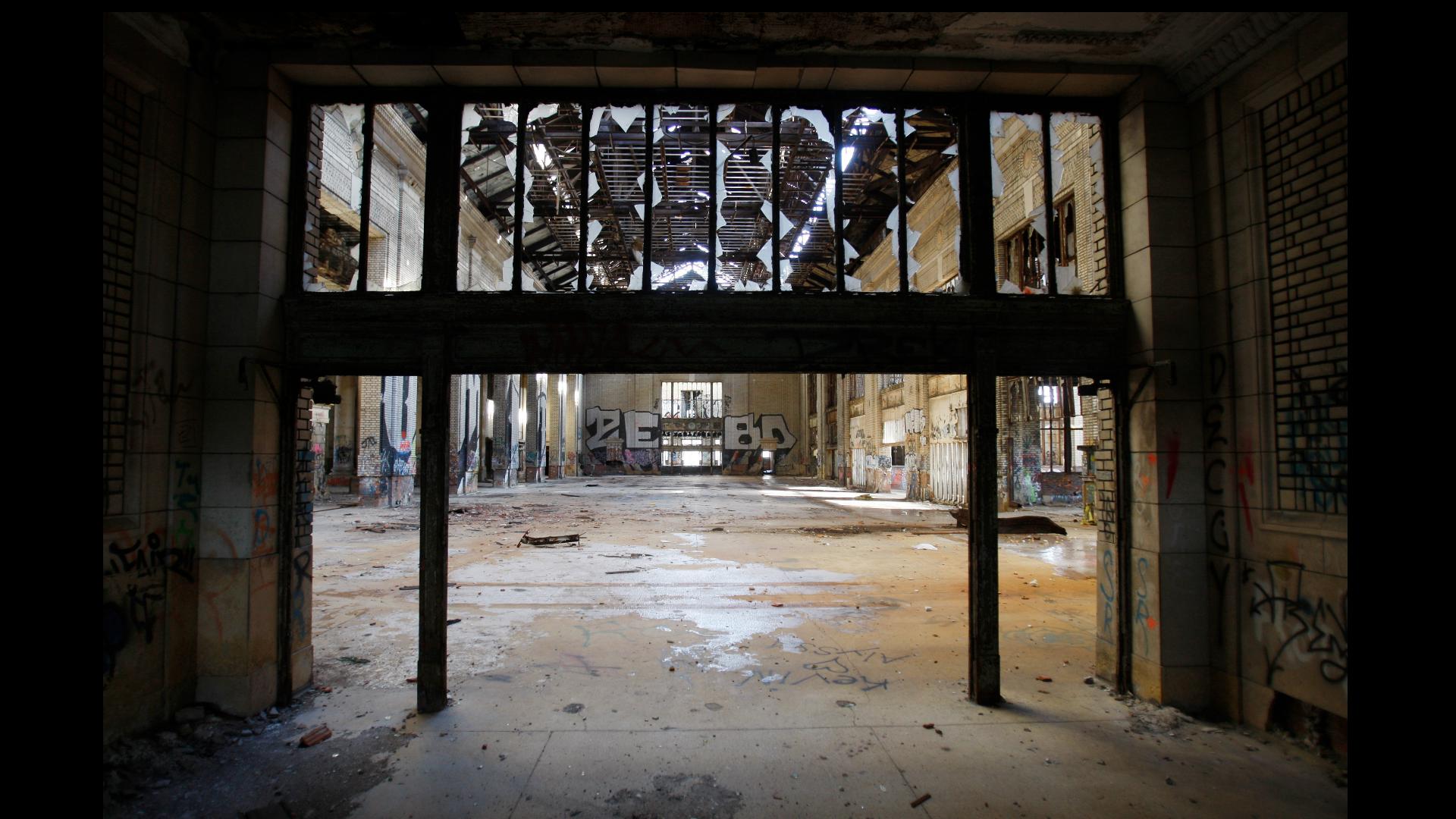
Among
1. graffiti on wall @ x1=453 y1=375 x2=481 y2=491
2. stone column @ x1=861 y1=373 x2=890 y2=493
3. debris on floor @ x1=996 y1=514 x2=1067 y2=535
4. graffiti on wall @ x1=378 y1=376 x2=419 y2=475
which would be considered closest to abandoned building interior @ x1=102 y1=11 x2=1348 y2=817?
debris on floor @ x1=996 y1=514 x2=1067 y2=535

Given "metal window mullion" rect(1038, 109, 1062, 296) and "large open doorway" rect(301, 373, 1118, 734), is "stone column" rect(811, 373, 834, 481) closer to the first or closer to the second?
"large open doorway" rect(301, 373, 1118, 734)

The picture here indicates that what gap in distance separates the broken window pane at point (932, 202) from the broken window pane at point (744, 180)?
118 inches

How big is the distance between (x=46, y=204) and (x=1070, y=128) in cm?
1464

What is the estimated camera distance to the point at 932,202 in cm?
1697

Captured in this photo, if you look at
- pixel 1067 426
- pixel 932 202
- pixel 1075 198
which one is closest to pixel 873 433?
pixel 1067 426

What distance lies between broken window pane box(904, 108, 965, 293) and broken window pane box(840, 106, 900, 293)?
0.56 meters

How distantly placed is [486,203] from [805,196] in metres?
8.67

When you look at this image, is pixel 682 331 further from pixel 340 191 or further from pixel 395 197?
pixel 395 197

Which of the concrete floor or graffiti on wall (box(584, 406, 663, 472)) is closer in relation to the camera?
the concrete floor

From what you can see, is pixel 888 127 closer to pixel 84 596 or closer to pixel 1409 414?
pixel 1409 414

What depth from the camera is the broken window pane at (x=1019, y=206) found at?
1380 centimetres

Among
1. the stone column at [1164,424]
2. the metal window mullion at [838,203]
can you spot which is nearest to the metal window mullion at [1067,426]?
the stone column at [1164,424]

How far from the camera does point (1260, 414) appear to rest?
4.02 m

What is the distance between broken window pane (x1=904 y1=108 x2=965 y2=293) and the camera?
527 inches
